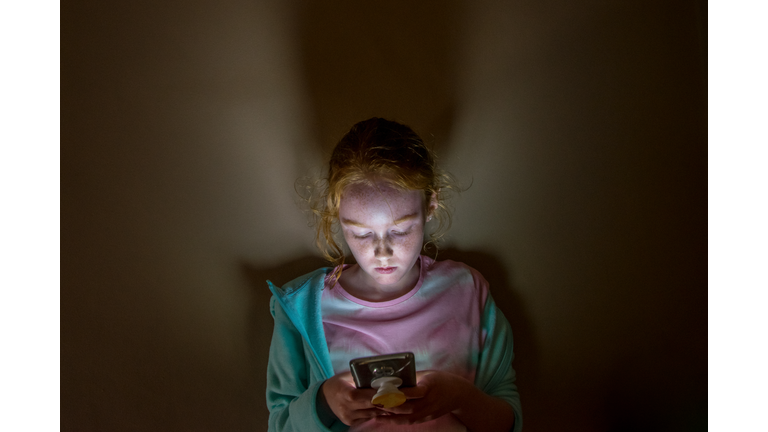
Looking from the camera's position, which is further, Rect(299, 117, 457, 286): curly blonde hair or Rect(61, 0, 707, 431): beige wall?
Rect(61, 0, 707, 431): beige wall

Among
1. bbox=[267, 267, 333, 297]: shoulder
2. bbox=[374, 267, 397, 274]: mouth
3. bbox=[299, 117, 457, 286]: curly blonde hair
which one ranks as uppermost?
bbox=[299, 117, 457, 286]: curly blonde hair

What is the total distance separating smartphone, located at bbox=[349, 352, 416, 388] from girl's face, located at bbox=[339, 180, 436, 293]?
16cm

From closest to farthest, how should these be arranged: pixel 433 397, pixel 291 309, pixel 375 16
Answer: pixel 433 397
pixel 291 309
pixel 375 16

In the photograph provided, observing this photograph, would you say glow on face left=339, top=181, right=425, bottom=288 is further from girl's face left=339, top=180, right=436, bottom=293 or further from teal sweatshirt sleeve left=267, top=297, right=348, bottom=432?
teal sweatshirt sleeve left=267, top=297, right=348, bottom=432

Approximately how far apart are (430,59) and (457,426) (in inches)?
26.7

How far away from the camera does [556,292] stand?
3.24ft

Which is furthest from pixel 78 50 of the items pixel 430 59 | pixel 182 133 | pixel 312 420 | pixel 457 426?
pixel 457 426

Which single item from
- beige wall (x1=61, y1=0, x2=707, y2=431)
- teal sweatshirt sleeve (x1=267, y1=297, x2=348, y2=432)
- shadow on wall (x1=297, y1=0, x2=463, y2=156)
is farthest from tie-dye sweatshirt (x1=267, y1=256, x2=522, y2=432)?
shadow on wall (x1=297, y1=0, x2=463, y2=156)

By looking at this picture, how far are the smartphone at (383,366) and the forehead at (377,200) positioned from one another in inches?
8.2

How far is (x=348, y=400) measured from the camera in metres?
0.69

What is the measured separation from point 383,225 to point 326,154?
0.26m

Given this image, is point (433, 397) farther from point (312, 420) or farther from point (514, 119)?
point (514, 119)

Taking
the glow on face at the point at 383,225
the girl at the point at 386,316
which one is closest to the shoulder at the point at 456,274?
the girl at the point at 386,316

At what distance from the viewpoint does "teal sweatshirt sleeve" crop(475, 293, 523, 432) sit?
841mm
